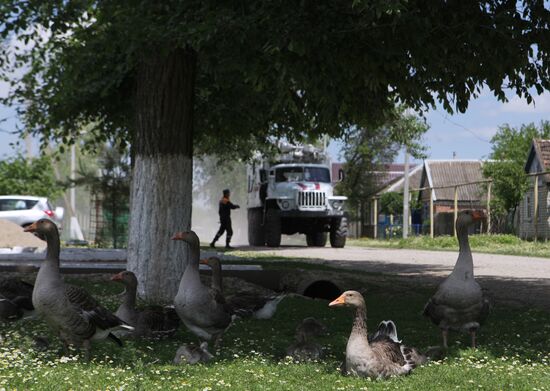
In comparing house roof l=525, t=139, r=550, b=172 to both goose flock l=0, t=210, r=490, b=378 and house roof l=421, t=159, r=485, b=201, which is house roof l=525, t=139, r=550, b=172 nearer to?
house roof l=421, t=159, r=485, b=201

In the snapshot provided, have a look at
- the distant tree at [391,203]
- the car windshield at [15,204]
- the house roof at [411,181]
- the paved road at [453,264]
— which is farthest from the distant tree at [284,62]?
the house roof at [411,181]

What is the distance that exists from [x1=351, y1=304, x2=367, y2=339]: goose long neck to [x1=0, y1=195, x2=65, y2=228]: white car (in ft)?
112

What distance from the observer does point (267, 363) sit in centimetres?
854

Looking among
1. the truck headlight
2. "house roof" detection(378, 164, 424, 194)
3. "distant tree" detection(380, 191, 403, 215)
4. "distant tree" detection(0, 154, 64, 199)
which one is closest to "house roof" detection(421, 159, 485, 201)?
"house roof" detection(378, 164, 424, 194)

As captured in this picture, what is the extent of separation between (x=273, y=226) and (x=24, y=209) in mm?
12051

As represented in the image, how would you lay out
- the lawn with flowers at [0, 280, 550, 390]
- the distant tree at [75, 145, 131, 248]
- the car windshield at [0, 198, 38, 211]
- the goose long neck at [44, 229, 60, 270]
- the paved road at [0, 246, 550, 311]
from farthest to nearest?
1. the car windshield at [0, 198, 38, 211]
2. the distant tree at [75, 145, 131, 248]
3. the paved road at [0, 246, 550, 311]
4. the goose long neck at [44, 229, 60, 270]
5. the lawn with flowers at [0, 280, 550, 390]

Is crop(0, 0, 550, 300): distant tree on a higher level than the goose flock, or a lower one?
higher

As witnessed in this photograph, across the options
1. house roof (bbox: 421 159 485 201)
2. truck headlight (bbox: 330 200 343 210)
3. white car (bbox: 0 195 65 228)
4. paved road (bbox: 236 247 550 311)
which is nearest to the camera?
paved road (bbox: 236 247 550 311)

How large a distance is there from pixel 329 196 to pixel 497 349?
28.1 meters

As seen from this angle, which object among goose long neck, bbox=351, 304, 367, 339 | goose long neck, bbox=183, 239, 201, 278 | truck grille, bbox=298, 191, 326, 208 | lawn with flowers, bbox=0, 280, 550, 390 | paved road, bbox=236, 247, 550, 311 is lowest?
lawn with flowers, bbox=0, 280, 550, 390

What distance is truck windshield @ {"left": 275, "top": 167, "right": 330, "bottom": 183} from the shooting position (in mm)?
37688

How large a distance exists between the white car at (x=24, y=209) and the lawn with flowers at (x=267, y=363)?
Answer: 30053 millimetres

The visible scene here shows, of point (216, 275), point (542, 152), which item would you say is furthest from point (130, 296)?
point (542, 152)

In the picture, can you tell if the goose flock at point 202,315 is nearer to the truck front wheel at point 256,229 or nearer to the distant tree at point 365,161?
the truck front wheel at point 256,229
